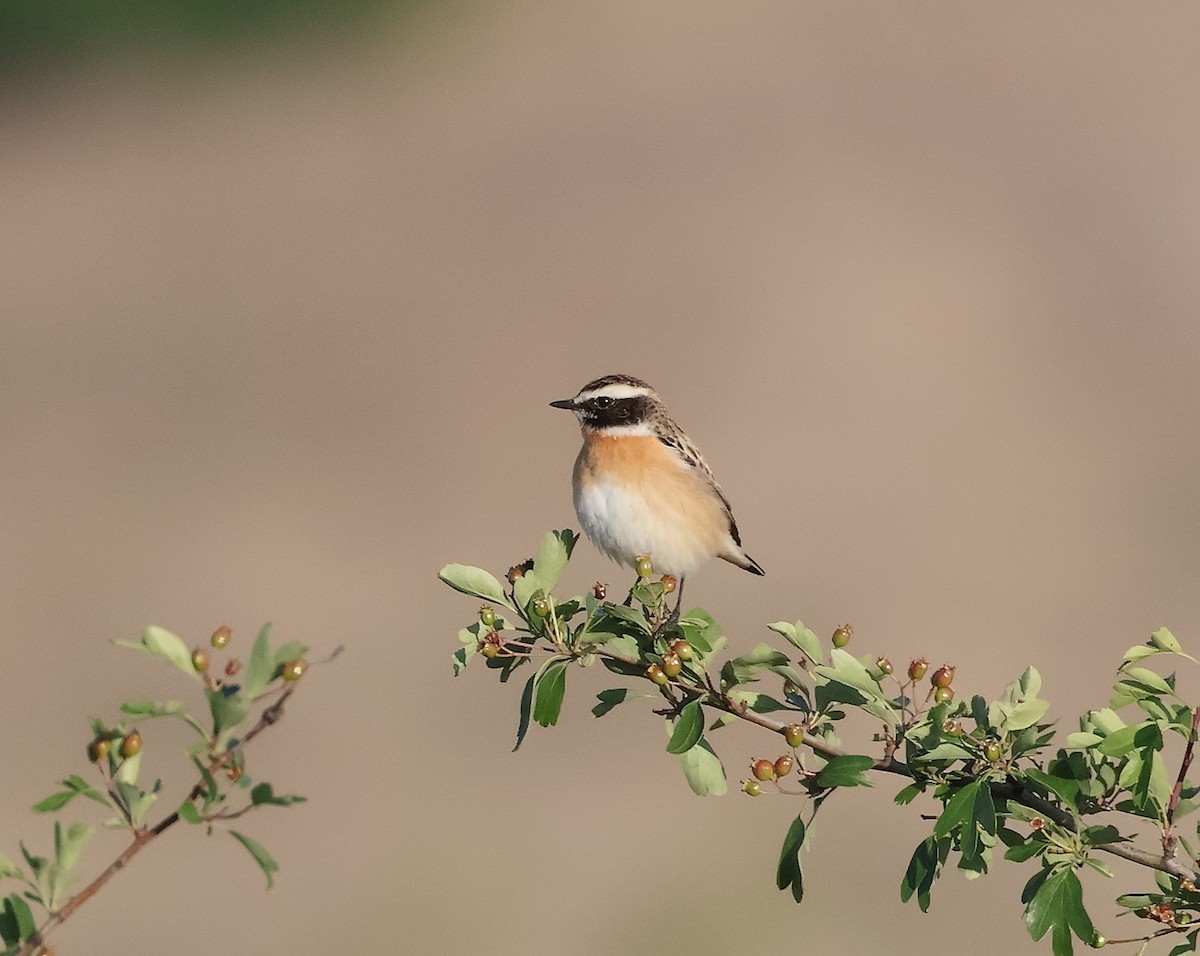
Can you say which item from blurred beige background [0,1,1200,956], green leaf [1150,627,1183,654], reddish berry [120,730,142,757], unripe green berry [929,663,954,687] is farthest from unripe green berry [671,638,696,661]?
blurred beige background [0,1,1200,956]

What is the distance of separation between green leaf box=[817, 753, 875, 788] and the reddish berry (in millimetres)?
1514

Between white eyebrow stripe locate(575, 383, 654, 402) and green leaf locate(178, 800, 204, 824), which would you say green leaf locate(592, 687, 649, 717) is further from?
white eyebrow stripe locate(575, 383, 654, 402)

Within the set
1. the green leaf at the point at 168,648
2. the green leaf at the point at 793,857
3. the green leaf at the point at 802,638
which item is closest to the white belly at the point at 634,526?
the green leaf at the point at 802,638

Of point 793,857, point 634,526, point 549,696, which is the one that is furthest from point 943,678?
point 634,526

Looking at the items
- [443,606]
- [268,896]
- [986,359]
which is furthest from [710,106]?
[268,896]

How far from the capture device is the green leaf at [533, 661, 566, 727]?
388cm

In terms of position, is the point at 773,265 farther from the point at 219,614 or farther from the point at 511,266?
the point at 219,614

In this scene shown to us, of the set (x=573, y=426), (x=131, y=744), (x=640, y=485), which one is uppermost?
(x=131, y=744)

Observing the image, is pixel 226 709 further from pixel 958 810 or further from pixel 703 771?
pixel 958 810

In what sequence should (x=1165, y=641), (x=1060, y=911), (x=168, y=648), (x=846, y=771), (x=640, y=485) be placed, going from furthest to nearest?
(x=640, y=485)
(x=1165, y=641)
(x=846, y=771)
(x=1060, y=911)
(x=168, y=648)

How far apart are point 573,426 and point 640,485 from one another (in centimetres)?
1974

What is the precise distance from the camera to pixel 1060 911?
3.48 meters

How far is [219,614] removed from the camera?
21516 mm

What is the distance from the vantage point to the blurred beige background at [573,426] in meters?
17.2
